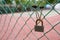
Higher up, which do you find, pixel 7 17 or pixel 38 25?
pixel 38 25

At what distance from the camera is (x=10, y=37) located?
2.92 feet

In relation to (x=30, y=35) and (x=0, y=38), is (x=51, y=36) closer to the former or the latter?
(x=30, y=35)

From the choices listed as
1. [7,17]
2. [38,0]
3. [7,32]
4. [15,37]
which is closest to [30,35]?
[15,37]

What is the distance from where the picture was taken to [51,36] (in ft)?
2.70

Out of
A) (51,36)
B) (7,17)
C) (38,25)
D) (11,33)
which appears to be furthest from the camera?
(7,17)

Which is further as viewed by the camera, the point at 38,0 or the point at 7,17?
the point at 7,17

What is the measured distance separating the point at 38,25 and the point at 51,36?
0.31 m

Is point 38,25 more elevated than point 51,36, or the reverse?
point 38,25

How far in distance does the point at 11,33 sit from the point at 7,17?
436mm

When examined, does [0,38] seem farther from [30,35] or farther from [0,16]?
[0,16]

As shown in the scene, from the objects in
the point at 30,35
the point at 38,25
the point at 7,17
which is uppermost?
the point at 38,25

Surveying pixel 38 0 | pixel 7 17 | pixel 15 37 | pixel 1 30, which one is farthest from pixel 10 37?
pixel 7 17

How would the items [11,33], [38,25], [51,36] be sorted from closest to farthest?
[38,25]
[51,36]
[11,33]

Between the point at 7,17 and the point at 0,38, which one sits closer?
the point at 0,38
